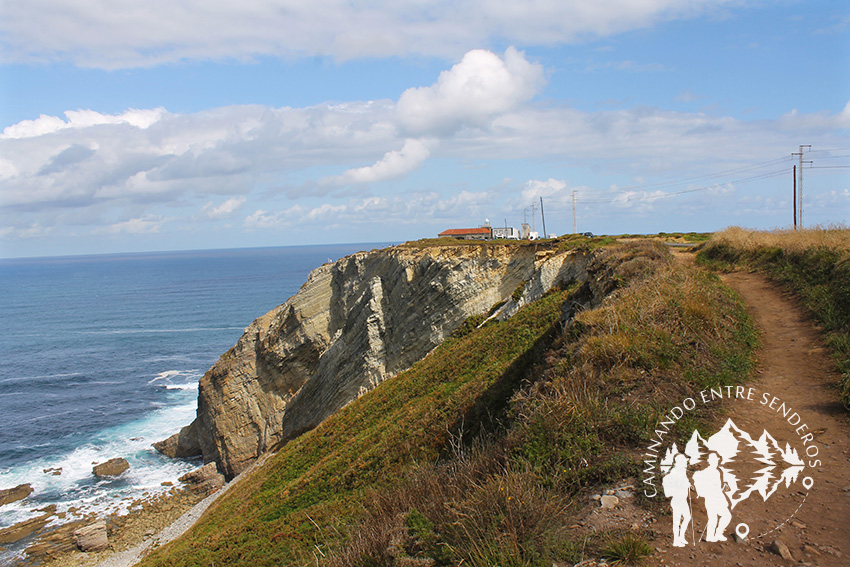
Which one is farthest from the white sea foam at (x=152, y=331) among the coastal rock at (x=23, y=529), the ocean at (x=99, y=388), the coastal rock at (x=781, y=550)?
the coastal rock at (x=781, y=550)

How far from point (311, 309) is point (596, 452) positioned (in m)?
37.5

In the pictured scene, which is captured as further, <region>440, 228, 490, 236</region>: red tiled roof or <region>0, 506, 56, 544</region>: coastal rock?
<region>440, 228, 490, 236</region>: red tiled roof

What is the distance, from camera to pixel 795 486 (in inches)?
198

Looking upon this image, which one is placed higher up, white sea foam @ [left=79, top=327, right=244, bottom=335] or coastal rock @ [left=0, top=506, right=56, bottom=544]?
white sea foam @ [left=79, top=327, right=244, bottom=335]

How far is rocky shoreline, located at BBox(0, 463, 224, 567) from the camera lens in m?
27.4

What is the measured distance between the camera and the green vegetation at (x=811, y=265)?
26.9 feet

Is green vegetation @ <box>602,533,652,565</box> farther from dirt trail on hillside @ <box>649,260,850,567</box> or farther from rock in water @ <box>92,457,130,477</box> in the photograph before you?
rock in water @ <box>92,457,130,477</box>

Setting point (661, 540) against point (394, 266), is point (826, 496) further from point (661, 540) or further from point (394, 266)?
point (394, 266)

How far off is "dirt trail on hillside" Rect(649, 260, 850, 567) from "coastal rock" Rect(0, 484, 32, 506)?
4265 centimetres

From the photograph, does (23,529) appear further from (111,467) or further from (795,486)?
(795,486)

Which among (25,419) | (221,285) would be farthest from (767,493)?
(221,285)

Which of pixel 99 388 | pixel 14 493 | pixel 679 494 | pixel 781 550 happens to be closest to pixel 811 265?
pixel 679 494

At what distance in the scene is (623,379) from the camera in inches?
284

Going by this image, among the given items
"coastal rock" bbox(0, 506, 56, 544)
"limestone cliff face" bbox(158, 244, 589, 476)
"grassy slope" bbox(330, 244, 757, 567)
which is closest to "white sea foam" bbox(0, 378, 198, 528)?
"coastal rock" bbox(0, 506, 56, 544)
